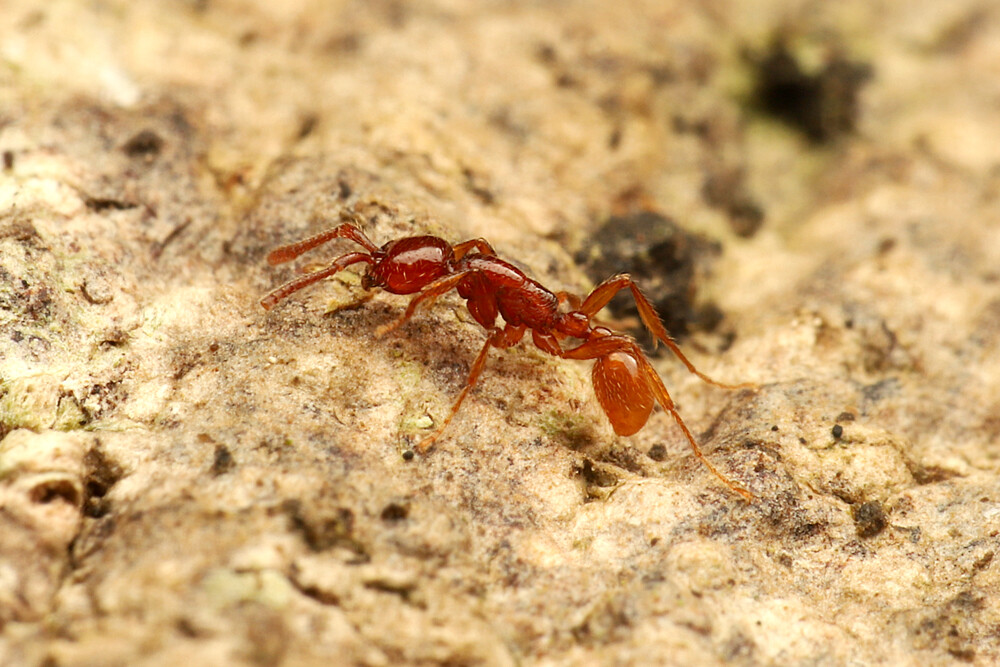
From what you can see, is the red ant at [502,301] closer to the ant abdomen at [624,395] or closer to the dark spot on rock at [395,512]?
the ant abdomen at [624,395]

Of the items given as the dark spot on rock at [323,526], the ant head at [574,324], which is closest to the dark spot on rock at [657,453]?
the ant head at [574,324]

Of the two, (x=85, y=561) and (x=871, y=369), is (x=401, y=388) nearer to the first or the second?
(x=85, y=561)

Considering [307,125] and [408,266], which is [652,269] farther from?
[307,125]

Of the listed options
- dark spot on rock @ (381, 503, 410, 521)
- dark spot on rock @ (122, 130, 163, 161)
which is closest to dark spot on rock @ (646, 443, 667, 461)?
dark spot on rock @ (381, 503, 410, 521)

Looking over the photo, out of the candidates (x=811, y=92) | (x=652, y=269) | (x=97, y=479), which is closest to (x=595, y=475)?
(x=652, y=269)

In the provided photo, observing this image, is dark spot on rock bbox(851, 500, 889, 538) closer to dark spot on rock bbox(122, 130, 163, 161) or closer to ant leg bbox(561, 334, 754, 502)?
ant leg bbox(561, 334, 754, 502)

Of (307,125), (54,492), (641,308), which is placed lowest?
(54,492)
